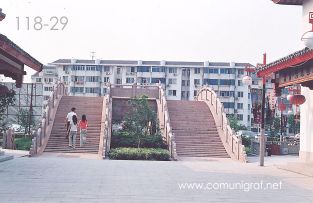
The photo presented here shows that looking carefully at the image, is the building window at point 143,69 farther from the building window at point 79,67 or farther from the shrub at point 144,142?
the shrub at point 144,142

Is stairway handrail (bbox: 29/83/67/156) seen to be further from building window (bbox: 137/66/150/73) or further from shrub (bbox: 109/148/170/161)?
building window (bbox: 137/66/150/73)

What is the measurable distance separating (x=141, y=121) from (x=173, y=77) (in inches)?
1975

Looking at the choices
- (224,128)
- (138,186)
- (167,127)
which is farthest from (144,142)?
(138,186)

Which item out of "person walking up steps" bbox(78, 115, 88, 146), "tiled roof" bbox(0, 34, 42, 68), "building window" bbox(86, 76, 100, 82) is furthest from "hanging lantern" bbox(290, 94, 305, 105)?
"building window" bbox(86, 76, 100, 82)

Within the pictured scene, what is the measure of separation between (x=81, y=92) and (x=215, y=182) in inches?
2642

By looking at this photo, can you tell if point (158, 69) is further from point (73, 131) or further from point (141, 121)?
point (73, 131)

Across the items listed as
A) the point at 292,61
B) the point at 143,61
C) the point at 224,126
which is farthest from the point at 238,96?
the point at 292,61

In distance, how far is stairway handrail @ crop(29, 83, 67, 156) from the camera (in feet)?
61.3

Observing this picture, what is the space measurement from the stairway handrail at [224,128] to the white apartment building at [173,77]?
41.8 metres

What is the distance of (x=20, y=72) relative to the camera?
14047 mm

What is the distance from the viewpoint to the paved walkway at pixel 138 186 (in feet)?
25.7

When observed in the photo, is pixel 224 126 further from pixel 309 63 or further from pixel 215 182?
pixel 215 182

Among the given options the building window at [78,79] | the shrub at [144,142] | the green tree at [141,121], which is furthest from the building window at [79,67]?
the shrub at [144,142]

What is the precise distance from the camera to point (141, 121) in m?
23.6
